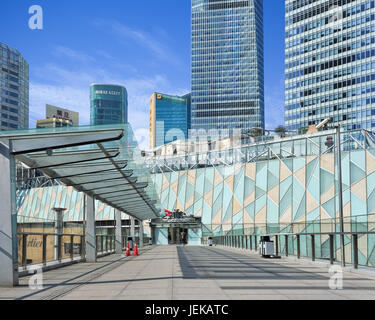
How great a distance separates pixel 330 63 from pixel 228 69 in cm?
6455

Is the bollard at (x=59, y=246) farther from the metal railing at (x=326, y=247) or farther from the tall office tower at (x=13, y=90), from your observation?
the tall office tower at (x=13, y=90)

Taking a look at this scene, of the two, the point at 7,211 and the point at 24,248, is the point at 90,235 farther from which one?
the point at 7,211

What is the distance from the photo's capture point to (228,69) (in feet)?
578

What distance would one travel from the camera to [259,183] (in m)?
59.3

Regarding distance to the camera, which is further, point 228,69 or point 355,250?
point 228,69

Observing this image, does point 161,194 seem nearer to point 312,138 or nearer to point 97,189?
point 312,138

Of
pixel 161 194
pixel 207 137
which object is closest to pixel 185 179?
pixel 161 194

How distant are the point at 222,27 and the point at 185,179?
120 m

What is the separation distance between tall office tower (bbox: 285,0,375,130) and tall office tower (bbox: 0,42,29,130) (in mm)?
76578

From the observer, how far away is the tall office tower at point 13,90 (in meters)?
134

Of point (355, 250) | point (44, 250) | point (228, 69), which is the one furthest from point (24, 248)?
point (228, 69)

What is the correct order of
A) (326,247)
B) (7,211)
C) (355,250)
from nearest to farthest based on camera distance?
(7,211) < (355,250) < (326,247)

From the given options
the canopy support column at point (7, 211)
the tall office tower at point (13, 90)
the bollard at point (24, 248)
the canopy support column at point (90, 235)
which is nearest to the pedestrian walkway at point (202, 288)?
the canopy support column at point (7, 211)
